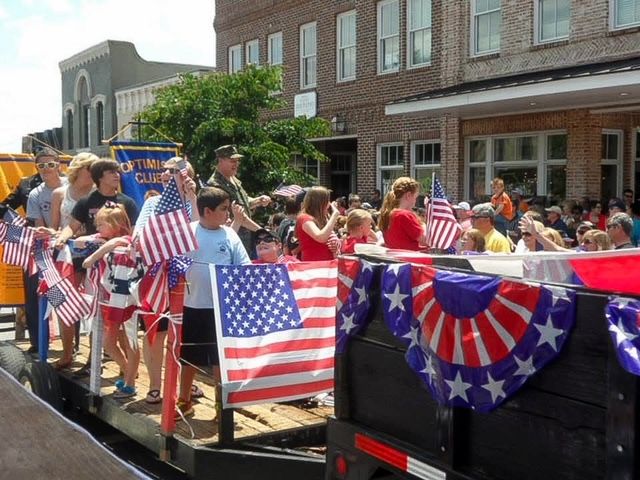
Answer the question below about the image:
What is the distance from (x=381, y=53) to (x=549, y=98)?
6670 millimetres

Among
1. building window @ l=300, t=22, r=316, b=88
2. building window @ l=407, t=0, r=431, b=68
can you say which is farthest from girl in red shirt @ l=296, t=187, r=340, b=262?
building window @ l=300, t=22, r=316, b=88

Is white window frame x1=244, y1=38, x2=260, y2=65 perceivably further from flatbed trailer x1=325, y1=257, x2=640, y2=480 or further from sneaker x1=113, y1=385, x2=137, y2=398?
flatbed trailer x1=325, y1=257, x2=640, y2=480

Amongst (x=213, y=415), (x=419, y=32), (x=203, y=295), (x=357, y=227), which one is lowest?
(x=213, y=415)

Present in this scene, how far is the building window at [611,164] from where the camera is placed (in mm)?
13852

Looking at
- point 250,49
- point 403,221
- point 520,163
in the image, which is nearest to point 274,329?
point 403,221

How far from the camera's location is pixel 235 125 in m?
13.7

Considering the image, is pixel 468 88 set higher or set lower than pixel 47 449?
higher

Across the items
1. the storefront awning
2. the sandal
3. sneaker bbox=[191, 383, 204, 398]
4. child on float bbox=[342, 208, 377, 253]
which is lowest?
sneaker bbox=[191, 383, 204, 398]

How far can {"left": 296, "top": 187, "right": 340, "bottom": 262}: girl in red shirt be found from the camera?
19.6ft

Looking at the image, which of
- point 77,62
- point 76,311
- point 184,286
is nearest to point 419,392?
point 184,286

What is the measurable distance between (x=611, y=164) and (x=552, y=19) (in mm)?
2915

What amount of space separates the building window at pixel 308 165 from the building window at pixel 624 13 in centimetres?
1021

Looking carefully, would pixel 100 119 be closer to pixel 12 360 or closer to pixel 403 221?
pixel 12 360

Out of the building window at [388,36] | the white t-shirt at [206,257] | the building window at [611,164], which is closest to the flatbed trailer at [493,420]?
the white t-shirt at [206,257]
